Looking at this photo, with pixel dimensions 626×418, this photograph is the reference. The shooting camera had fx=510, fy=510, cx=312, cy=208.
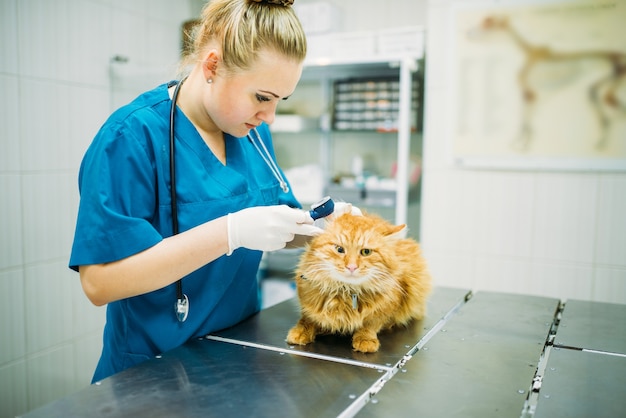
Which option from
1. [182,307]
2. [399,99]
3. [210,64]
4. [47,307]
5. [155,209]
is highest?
[399,99]

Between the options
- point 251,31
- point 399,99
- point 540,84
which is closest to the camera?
point 251,31

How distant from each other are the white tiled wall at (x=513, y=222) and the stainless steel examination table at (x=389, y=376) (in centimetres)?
136

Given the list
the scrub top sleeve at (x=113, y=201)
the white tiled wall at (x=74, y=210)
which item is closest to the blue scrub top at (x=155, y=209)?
the scrub top sleeve at (x=113, y=201)

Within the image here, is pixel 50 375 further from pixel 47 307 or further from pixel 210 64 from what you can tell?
pixel 210 64

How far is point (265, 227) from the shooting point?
1.27 m

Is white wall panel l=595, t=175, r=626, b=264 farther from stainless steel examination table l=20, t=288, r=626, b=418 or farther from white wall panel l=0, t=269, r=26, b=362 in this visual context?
white wall panel l=0, t=269, r=26, b=362

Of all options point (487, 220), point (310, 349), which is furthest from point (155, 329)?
point (487, 220)

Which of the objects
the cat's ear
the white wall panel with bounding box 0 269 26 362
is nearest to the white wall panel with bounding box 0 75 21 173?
the white wall panel with bounding box 0 269 26 362

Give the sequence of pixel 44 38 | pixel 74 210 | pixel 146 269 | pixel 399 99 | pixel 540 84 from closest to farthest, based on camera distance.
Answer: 1. pixel 146 269
2. pixel 44 38
3. pixel 540 84
4. pixel 74 210
5. pixel 399 99

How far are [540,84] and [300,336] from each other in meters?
2.18

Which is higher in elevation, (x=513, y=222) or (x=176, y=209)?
(x=176, y=209)

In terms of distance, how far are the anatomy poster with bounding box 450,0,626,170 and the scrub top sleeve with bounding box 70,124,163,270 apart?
2202 millimetres

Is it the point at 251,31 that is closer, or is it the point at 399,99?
the point at 251,31

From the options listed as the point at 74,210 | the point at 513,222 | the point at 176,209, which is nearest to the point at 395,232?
the point at 176,209
